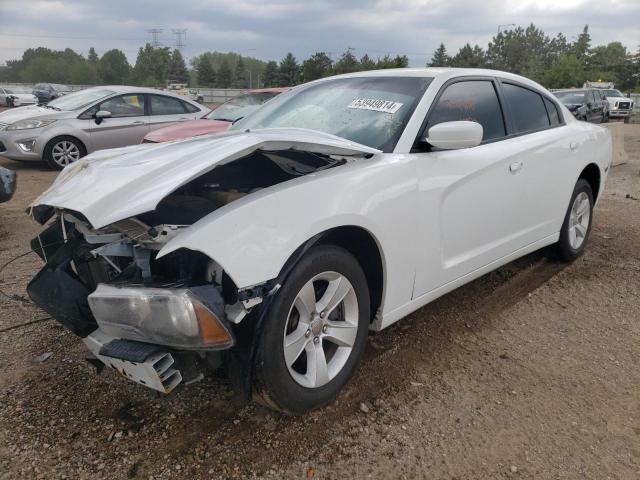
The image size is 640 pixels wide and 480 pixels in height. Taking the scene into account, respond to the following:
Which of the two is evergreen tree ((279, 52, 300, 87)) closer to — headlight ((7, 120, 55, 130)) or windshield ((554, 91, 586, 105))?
windshield ((554, 91, 586, 105))

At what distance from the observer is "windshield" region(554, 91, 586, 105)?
1864cm

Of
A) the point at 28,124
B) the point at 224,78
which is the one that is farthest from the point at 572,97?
the point at 224,78

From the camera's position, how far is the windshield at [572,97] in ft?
61.2

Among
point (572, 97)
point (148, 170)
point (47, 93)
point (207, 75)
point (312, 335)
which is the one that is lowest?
point (312, 335)

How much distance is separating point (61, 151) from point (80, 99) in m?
1.28

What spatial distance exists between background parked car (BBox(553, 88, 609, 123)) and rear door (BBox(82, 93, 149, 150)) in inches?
562

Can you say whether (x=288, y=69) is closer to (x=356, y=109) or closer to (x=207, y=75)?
(x=207, y=75)

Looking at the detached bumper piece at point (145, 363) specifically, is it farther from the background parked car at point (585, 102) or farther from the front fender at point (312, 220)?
the background parked car at point (585, 102)

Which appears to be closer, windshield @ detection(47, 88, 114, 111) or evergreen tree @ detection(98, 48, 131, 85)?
windshield @ detection(47, 88, 114, 111)

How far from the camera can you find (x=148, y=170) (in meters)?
2.29

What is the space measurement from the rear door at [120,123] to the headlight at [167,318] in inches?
316

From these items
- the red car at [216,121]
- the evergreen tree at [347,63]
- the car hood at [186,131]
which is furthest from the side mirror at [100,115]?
the evergreen tree at [347,63]

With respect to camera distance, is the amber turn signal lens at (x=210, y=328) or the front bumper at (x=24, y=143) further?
the front bumper at (x=24, y=143)

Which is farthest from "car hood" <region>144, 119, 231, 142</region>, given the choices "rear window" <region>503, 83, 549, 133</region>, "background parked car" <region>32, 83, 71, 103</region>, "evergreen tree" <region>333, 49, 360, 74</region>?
"evergreen tree" <region>333, 49, 360, 74</region>
